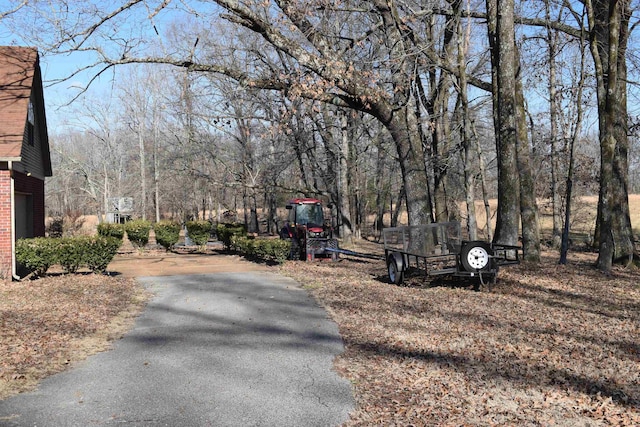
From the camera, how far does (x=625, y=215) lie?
1717 cm

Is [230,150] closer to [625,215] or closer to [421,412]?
[625,215]

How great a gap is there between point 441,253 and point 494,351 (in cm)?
564

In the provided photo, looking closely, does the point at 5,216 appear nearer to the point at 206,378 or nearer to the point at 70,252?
the point at 70,252

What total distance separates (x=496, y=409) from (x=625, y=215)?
14.5m

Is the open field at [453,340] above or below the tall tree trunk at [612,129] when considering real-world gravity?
below

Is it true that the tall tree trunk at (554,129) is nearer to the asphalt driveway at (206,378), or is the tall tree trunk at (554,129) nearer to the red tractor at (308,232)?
the red tractor at (308,232)

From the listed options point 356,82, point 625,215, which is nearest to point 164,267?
point 356,82

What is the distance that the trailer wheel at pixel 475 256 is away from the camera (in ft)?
36.4

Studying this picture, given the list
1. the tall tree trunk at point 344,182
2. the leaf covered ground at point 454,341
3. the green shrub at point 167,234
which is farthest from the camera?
the tall tree trunk at point 344,182

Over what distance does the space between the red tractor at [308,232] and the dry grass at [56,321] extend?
7.20 metres

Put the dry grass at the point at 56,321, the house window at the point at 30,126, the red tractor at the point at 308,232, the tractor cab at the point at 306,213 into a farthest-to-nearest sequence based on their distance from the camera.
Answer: the tractor cab at the point at 306,213, the red tractor at the point at 308,232, the house window at the point at 30,126, the dry grass at the point at 56,321

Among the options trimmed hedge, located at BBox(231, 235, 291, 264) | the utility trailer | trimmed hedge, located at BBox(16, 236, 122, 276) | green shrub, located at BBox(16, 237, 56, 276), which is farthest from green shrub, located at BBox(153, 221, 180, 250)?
the utility trailer

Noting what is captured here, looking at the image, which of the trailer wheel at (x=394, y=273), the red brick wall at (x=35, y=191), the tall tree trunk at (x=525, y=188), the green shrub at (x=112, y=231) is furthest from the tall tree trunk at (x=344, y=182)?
the trailer wheel at (x=394, y=273)

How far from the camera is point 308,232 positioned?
20.0 metres
